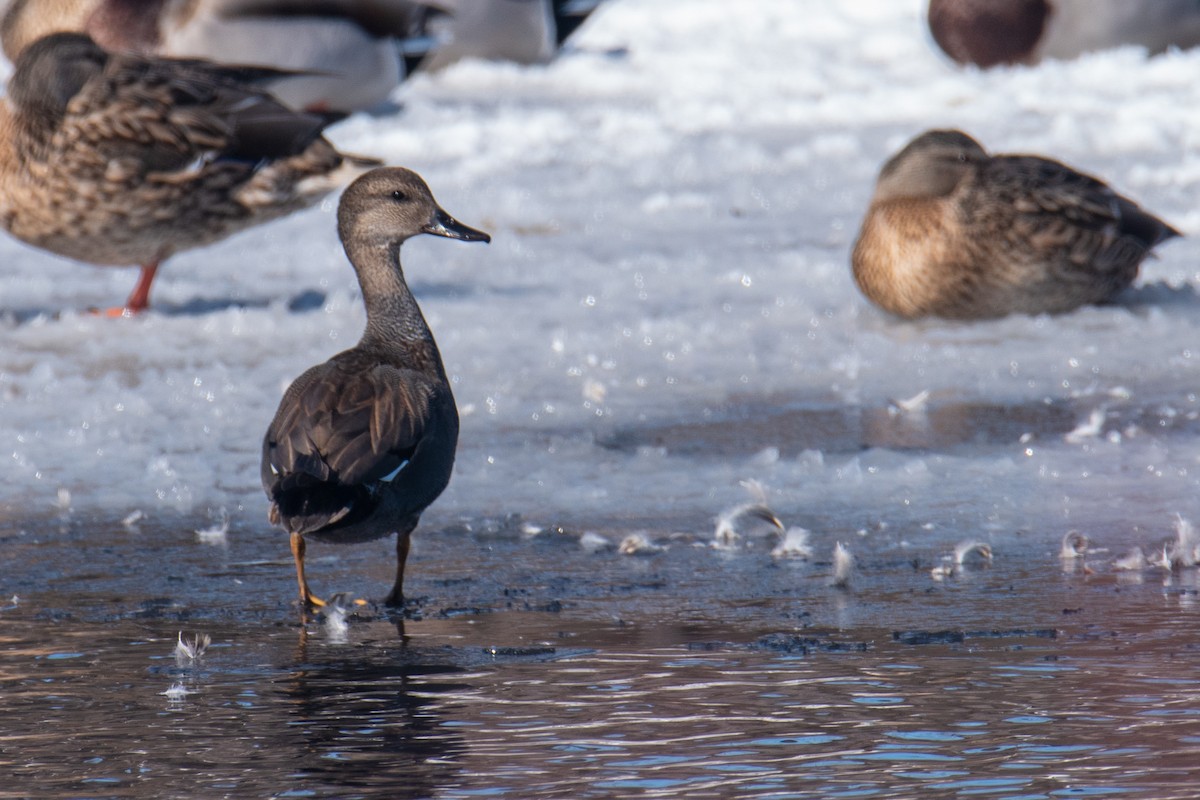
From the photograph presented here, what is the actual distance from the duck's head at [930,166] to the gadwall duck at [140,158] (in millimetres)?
2168

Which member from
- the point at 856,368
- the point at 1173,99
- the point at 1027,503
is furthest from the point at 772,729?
the point at 1173,99

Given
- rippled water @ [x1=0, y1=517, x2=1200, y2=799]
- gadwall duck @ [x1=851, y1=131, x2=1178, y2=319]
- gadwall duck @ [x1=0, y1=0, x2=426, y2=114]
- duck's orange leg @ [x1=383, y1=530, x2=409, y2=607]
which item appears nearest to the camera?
rippled water @ [x1=0, y1=517, x2=1200, y2=799]

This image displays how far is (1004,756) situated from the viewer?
3062 mm

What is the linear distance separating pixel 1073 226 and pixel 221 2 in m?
5.88

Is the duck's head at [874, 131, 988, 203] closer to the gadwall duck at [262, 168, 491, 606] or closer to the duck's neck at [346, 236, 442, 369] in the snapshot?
the duck's neck at [346, 236, 442, 369]

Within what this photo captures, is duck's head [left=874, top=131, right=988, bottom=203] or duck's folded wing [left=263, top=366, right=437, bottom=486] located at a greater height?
duck's head [left=874, top=131, right=988, bottom=203]

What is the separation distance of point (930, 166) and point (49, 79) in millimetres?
3495

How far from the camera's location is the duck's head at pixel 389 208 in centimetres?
523

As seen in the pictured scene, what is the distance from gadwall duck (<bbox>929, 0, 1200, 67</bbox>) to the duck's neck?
9.37 meters

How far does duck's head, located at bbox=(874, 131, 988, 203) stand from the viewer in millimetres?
7738

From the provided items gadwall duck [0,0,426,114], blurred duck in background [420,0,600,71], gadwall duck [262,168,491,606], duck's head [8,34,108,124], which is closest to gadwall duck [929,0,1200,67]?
blurred duck in background [420,0,600,71]

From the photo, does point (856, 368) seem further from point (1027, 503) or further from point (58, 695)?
point (58, 695)

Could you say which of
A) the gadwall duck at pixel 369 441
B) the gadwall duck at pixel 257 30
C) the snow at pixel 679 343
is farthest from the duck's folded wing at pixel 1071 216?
the gadwall duck at pixel 257 30

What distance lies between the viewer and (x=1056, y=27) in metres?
13.8
